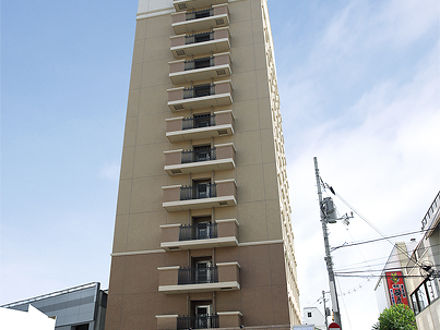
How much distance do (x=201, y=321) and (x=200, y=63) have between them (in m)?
18.8

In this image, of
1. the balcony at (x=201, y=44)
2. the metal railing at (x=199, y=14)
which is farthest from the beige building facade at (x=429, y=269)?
the metal railing at (x=199, y=14)

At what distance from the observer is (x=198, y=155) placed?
2833 cm

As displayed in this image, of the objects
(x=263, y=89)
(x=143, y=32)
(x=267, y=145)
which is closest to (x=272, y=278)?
(x=267, y=145)

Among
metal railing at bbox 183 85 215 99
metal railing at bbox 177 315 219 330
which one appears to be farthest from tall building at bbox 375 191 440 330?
metal railing at bbox 183 85 215 99

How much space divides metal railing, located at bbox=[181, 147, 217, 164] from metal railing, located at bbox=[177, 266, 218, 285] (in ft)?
23.6

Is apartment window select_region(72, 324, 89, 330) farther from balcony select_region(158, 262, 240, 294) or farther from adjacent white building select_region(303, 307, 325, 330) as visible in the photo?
adjacent white building select_region(303, 307, 325, 330)

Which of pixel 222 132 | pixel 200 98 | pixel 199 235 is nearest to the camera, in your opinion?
pixel 199 235

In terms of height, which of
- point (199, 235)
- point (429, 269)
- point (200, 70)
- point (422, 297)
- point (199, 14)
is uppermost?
point (199, 14)

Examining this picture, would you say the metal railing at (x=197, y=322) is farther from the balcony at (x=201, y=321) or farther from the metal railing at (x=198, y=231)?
the metal railing at (x=198, y=231)

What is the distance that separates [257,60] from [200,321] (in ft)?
60.4

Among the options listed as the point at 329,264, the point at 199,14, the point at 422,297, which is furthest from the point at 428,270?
the point at 199,14

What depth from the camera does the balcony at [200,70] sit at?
1162 inches

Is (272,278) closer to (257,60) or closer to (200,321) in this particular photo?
(200,321)

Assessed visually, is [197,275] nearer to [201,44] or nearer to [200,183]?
[200,183]
